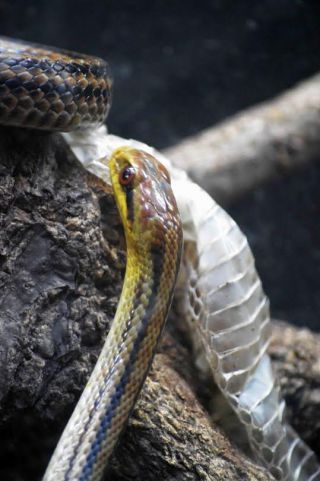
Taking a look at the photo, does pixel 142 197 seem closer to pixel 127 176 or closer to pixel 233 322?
pixel 127 176

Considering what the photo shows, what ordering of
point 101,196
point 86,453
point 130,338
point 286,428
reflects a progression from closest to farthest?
point 86,453 < point 130,338 < point 101,196 < point 286,428

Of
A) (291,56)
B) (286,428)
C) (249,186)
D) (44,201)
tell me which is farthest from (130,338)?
(291,56)

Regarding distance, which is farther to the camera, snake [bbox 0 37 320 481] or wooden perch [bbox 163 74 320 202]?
wooden perch [bbox 163 74 320 202]

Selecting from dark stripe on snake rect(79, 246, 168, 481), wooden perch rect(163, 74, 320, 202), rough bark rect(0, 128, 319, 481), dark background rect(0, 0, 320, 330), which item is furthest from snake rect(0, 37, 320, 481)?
dark background rect(0, 0, 320, 330)

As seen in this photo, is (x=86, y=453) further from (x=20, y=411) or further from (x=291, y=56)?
(x=291, y=56)

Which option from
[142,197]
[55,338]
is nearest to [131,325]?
[55,338]

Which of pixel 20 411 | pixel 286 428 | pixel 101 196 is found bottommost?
pixel 286 428

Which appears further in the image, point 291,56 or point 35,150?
point 291,56

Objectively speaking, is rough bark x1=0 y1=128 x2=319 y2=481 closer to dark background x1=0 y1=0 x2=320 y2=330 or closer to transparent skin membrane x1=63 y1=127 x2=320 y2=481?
transparent skin membrane x1=63 y1=127 x2=320 y2=481
